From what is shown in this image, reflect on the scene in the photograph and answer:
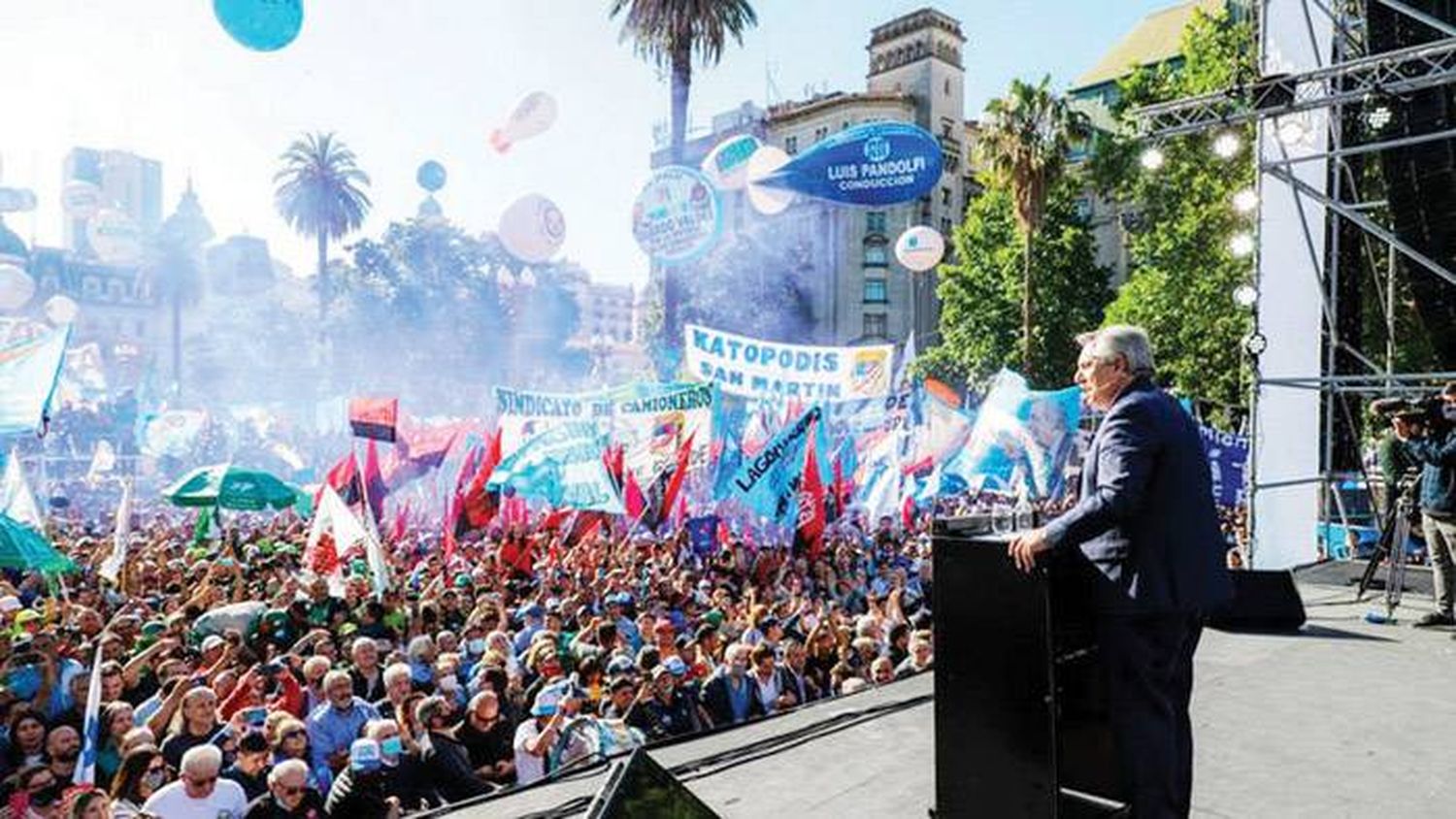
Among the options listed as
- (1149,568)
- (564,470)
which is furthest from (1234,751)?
(564,470)

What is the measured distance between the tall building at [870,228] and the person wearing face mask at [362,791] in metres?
54.7

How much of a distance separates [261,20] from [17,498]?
6732 millimetres

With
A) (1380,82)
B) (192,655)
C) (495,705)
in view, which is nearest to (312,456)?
(192,655)

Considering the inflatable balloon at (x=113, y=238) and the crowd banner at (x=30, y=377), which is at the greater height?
the inflatable balloon at (x=113, y=238)

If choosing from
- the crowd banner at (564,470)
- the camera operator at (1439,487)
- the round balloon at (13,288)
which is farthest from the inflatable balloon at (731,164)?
the round balloon at (13,288)

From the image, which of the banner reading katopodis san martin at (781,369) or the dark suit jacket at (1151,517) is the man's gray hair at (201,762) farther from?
the banner reading katopodis san martin at (781,369)

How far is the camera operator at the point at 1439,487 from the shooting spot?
20.5ft

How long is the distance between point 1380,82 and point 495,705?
8.94 m

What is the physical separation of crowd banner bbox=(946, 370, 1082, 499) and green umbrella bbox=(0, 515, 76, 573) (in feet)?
40.6

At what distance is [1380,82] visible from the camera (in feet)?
27.6

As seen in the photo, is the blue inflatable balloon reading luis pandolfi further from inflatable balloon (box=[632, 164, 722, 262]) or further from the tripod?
inflatable balloon (box=[632, 164, 722, 262])

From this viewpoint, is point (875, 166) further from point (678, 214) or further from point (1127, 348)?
point (1127, 348)

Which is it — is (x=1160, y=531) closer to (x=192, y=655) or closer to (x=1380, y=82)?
(x=1380, y=82)

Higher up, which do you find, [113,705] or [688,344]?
[688,344]
